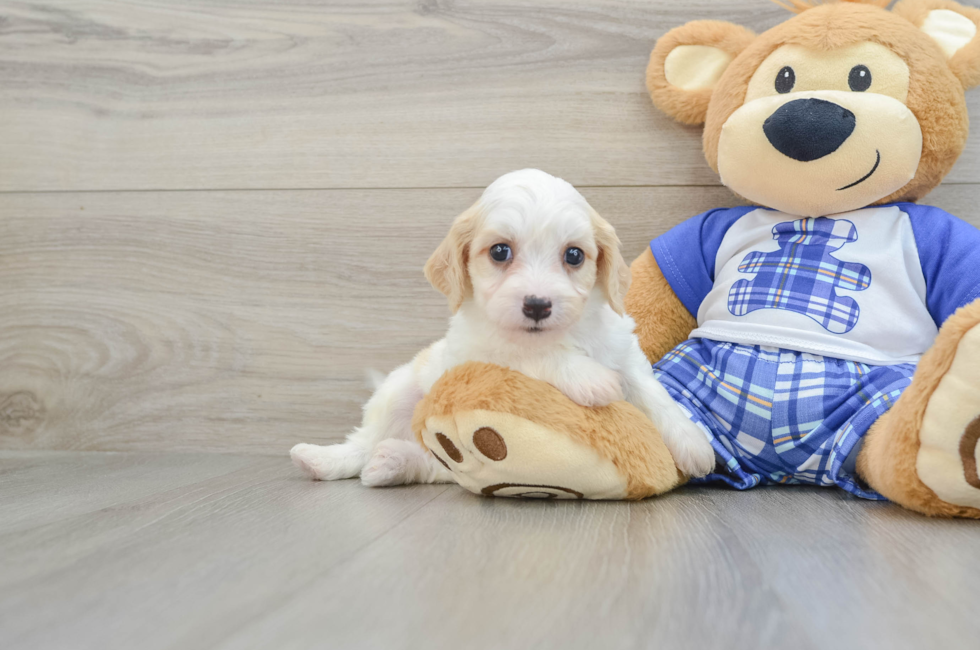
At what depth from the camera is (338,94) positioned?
154 centimetres

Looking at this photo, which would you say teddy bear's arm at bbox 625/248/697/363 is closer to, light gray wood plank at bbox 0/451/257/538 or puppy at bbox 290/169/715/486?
puppy at bbox 290/169/715/486

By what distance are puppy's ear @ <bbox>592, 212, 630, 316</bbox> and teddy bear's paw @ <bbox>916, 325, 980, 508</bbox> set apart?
0.42 metres

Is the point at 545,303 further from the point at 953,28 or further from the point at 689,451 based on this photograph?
the point at 953,28

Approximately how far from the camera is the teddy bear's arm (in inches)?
50.6

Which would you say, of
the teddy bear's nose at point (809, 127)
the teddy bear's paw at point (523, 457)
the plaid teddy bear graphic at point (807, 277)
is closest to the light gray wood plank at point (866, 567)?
the teddy bear's paw at point (523, 457)

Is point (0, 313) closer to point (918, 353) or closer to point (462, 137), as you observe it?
point (462, 137)

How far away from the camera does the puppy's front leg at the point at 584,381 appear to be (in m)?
0.97

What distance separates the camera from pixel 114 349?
1.61 meters

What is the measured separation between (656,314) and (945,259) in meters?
0.45

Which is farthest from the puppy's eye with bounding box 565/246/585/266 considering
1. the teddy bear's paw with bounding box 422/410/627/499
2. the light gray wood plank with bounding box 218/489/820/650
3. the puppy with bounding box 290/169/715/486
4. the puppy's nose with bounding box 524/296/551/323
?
the light gray wood plank with bounding box 218/489/820/650

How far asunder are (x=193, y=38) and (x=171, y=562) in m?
1.28

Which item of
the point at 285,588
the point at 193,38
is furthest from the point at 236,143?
the point at 285,588

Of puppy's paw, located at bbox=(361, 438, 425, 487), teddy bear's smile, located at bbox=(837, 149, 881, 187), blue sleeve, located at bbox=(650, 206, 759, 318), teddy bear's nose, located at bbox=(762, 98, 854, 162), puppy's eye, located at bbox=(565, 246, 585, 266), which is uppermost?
teddy bear's nose, located at bbox=(762, 98, 854, 162)

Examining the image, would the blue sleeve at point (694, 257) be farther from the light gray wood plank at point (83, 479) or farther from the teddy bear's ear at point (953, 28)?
the light gray wood plank at point (83, 479)
